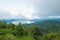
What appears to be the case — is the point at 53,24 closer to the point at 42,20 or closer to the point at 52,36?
the point at 42,20

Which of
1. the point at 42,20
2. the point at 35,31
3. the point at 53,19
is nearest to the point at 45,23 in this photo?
the point at 42,20

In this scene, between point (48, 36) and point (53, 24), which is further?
point (53, 24)

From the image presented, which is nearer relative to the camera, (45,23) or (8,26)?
(8,26)

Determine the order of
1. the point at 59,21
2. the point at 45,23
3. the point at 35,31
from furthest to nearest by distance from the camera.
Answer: the point at 59,21
the point at 45,23
the point at 35,31

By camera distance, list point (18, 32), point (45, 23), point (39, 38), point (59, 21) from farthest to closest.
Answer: point (59, 21) < point (45, 23) < point (39, 38) < point (18, 32)

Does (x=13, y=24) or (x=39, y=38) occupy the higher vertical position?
(x=13, y=24)

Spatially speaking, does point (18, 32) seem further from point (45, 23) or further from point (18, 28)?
point (45, 23)

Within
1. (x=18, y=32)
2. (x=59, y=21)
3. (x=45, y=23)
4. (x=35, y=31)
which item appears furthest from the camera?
(x=59, y=21)

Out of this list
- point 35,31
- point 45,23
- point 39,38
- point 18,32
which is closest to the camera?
point 18,32

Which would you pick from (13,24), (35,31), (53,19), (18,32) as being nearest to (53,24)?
(53,19)
